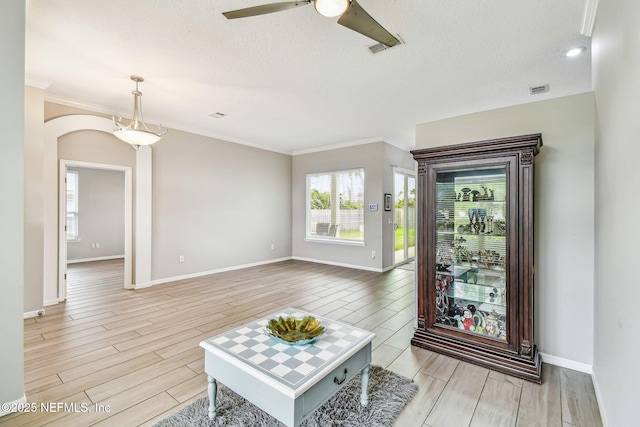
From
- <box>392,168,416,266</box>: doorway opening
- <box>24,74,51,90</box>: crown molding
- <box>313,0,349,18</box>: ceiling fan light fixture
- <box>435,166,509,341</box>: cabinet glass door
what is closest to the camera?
<box>313,0,349,18</box>: ceiling fan light fixture

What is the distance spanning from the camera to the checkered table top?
1437 mm

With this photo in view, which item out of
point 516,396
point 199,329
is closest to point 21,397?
point 199,329

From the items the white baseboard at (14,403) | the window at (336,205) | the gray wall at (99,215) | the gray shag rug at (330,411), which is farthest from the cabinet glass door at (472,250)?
the gray wall at (99,215)

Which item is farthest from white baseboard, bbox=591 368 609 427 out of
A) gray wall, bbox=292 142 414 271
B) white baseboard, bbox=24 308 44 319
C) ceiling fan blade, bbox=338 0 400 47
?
white baseboard, bbox=24 308 44 319

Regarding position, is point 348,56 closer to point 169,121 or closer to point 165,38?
point 165,38

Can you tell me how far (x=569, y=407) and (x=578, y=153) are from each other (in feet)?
6.51

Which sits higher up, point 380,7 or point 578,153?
point 380,7

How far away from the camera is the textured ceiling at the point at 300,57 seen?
6.85 feet

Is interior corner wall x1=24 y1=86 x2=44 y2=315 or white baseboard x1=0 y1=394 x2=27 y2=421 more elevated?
interior corner wall x1=24 y1=86 x2=44 y2=315

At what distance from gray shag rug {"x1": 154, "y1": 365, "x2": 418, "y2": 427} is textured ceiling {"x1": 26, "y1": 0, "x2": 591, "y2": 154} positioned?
9.06 ft

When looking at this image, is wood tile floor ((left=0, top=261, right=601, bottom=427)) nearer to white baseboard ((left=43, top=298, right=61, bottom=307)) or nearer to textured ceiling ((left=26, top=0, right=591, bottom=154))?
white baseboard ((left=43, top=298, right=61, bottom=307))

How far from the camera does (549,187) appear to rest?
2.57 metres

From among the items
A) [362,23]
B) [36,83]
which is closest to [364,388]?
[362,23]

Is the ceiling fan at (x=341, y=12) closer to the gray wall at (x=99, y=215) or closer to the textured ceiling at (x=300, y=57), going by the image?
the textured ceiling at (x=300, y=57)
